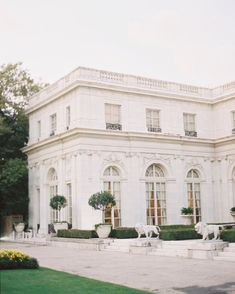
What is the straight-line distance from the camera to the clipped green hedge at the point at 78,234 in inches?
938

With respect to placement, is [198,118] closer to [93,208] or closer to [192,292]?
[93,208]

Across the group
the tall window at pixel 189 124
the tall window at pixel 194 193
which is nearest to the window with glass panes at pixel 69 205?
the tall window at pixel 194 193

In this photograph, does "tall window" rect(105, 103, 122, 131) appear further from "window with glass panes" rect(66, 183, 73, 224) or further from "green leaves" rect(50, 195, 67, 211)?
"green leaves" rect(50, 195, 67, 211)

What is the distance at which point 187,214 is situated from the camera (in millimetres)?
29188

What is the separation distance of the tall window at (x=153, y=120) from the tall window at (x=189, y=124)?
7.63 feet

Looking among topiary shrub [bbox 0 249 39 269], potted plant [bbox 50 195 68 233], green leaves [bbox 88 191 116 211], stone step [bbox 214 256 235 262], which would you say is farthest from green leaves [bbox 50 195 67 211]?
topiary shrub [bbox 0 249 39 269]

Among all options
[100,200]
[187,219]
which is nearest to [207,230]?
[100,200]

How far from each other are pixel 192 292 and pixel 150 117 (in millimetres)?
21118

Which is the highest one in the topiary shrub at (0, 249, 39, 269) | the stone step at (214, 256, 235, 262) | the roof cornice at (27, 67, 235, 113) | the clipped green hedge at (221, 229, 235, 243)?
the roof cornice at (27, 67, 235, 113)

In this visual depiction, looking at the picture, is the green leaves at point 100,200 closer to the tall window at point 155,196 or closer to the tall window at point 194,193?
the tall window at point 155,196

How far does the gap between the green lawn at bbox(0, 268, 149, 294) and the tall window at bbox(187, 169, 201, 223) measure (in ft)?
67.5

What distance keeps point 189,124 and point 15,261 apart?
2190cm

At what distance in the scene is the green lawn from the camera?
30.3 feet

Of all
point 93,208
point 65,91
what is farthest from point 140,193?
point 65,91
